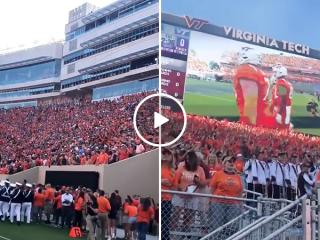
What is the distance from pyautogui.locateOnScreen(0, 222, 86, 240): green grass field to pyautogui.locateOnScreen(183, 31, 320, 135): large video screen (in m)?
1.18

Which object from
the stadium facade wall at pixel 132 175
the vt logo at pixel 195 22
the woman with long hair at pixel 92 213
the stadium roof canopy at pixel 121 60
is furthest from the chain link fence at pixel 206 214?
the vt logo at pixel 195 22

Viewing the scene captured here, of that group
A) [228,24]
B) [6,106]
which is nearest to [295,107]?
[228,24]

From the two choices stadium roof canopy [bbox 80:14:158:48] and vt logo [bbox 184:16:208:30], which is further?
vt logo [bbox 184:16:208:30]

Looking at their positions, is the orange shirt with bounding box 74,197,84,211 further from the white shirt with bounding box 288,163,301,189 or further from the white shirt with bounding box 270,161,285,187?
the white shirt with bounding box 288,163,301,189

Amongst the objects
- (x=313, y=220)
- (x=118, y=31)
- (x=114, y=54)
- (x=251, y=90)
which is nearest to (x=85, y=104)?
(x=114, y=54)

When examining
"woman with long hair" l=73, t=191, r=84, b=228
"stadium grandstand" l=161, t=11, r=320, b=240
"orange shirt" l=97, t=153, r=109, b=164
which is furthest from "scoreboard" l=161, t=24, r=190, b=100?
"woman with long hair" l=73, t=191, r=84, b=228

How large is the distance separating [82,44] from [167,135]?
0.93 meters

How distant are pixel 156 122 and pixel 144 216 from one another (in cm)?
59

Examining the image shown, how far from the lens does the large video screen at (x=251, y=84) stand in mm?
3529

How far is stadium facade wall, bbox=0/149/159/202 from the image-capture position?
316 cm

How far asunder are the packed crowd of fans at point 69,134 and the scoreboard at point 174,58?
0.69ft

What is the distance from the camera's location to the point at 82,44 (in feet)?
11.7

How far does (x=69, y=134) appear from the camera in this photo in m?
3.48

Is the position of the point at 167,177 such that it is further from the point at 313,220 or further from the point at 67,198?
the point at 313,220
